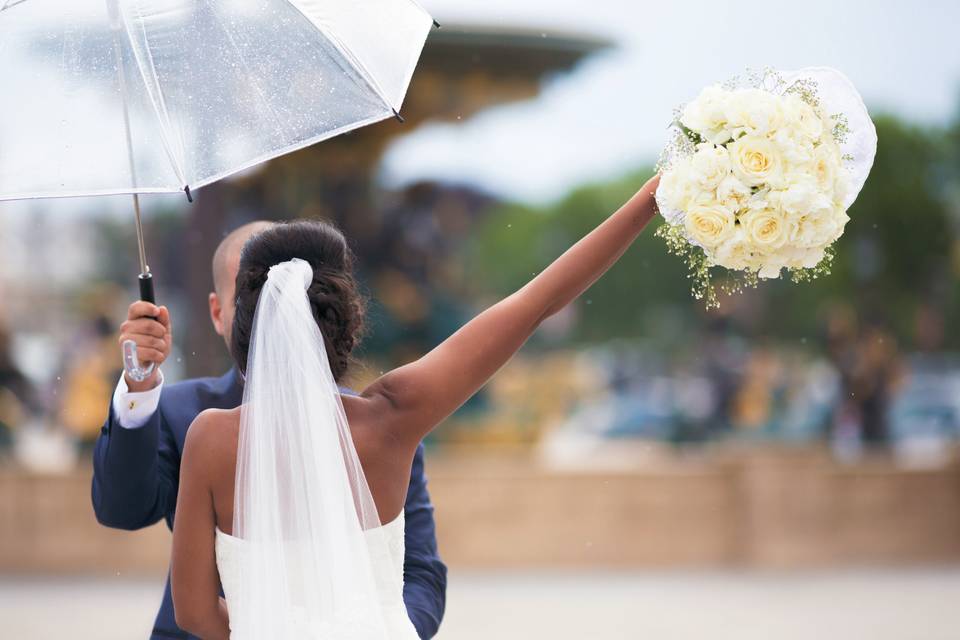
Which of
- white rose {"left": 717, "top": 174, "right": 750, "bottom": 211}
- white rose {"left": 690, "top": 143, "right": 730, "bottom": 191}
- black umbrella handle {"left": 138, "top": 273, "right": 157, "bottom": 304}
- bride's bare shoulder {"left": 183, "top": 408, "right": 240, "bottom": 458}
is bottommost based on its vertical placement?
bride's bare shoulder {"left": 183, "top": 408, "right": 240, "bottom": 458}

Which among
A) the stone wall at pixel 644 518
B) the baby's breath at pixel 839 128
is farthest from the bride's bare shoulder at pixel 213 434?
the stone wall at pixel 644 518

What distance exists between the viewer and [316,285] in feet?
8.97

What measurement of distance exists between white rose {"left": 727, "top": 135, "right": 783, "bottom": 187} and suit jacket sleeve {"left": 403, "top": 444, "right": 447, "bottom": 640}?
45.0 inches

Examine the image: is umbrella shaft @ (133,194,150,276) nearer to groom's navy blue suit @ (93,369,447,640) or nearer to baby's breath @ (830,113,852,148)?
groom's navy blue suit @ (93,369,447,640)

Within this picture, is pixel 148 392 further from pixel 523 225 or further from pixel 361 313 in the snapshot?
pixel 523 225

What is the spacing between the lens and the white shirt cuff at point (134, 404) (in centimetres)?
288

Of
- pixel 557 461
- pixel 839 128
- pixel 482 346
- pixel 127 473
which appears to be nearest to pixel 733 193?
pixel 839 128

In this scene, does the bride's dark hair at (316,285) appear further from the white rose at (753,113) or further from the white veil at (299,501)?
the white rose at (753,113)

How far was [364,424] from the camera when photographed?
2676 millimetres

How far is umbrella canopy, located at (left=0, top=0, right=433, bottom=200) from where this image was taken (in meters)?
3.07

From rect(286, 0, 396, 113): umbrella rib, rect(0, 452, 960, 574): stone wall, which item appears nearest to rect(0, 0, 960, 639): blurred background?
rect(0, 452, 960, 574): stone wall

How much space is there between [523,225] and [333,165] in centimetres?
4631

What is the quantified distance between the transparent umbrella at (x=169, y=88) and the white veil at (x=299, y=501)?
55 centimetres

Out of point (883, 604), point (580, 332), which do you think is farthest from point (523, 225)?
point (883, 604)
